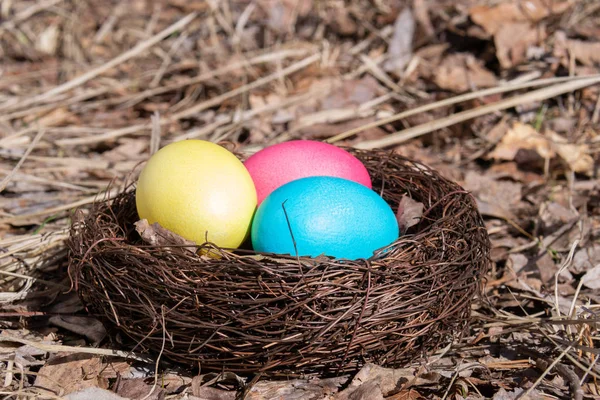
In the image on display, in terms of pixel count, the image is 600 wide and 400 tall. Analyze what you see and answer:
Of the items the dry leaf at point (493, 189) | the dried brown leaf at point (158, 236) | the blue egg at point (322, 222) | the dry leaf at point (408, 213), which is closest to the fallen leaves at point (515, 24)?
the dry leaf at point (493, 189)

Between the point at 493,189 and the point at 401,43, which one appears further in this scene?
the point at 401,43

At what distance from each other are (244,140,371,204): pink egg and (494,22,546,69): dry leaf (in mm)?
2520

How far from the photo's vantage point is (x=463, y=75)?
4.89 metres

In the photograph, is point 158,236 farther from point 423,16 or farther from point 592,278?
point 423,16

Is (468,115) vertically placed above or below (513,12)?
below

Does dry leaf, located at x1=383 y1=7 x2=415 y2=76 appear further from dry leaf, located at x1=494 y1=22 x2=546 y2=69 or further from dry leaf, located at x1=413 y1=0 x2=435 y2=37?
dry leaf, located at x1=494 y1=22 x2=546 y2=69

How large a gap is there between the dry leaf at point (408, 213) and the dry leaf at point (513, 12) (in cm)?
263

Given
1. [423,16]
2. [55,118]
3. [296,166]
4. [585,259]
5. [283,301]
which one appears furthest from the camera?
[423,16]

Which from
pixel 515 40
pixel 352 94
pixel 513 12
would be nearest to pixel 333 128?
pixel 352 94

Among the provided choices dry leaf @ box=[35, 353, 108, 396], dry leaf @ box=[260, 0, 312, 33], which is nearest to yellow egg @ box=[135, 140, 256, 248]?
dry leaf @ box=[35, 353, 108, 396]

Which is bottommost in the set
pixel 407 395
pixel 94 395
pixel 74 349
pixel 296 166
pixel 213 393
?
pixel 407 395

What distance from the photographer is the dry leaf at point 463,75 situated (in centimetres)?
479

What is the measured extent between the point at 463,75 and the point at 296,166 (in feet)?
8.17

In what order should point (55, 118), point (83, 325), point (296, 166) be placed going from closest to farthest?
1. point (83, 325)
2. point (296, 166)
3. point (55, 118)
